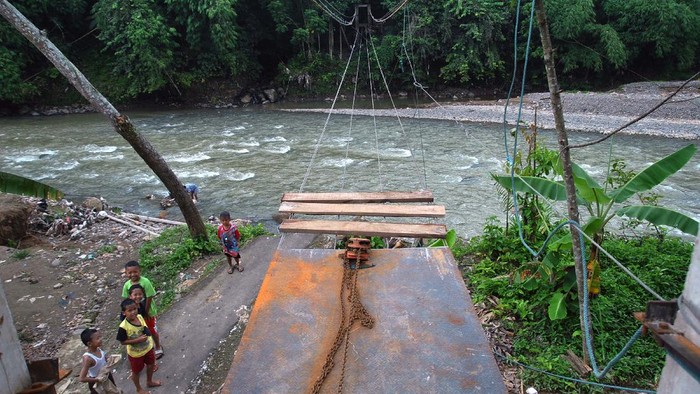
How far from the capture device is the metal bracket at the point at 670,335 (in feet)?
4.19

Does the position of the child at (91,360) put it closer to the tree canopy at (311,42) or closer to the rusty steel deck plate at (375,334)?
the rusty steel deck plate at (375,334)

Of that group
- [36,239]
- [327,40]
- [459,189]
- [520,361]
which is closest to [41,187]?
[36,239]

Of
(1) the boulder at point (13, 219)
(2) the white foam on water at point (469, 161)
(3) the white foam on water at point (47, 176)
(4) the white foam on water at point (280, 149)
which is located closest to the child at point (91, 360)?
(1) the boulder at point (13, 219)

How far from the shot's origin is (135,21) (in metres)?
18.3

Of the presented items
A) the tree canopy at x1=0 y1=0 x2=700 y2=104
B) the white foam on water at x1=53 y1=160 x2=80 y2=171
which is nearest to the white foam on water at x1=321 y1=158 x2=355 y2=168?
the white foam on water at x1=53 y1=160 x2=80 y2=171

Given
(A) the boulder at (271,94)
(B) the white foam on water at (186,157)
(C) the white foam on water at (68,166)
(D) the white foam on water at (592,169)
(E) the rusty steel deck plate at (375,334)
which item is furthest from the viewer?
(A) the boulder at (271,94)

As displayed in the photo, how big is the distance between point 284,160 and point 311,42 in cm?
1308

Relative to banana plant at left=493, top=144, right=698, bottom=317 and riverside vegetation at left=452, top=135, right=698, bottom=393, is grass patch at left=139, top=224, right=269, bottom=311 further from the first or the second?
banana plant at left=493, top=144, right=698, bottom=317

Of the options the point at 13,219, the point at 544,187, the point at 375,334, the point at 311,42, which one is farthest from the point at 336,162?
the point at 311,42

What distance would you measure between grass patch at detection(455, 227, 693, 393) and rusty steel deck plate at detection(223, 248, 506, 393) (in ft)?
5.50

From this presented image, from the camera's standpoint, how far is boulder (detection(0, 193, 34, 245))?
6910 millimetres

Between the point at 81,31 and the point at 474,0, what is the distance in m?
18.8

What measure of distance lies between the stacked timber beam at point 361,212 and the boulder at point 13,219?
5.48 meters

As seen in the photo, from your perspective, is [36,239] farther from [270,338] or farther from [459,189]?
[459,189]
